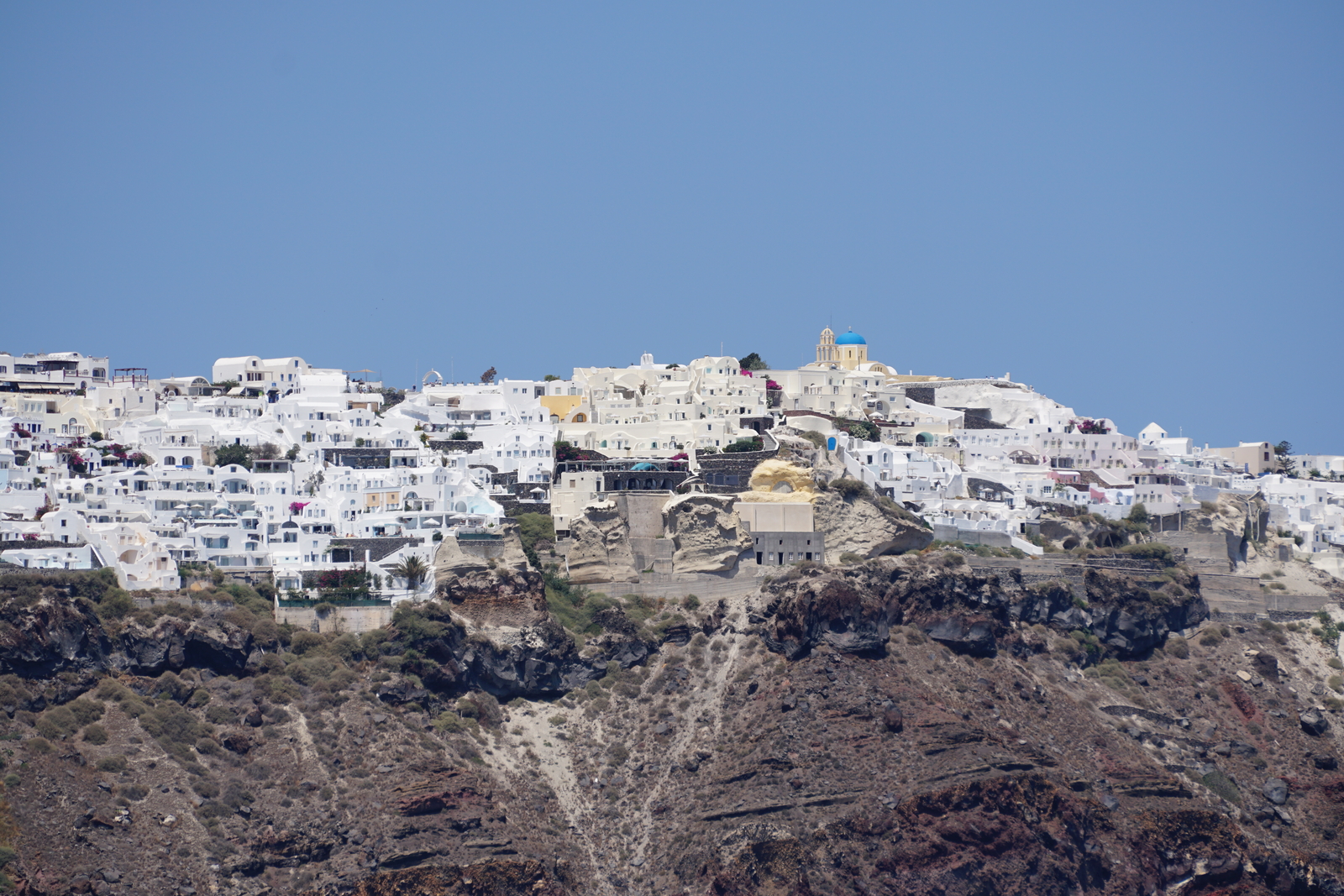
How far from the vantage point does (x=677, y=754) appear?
3056 inches

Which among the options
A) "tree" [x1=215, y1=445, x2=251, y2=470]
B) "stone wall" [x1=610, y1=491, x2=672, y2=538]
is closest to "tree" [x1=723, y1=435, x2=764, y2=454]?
"stone wall" [x1=610, y1=491, x2=672, y2=538]

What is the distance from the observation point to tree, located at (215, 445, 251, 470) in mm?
89938

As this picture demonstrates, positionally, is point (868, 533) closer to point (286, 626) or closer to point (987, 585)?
point (987, 585)

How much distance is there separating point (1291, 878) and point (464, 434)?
39.3 metres

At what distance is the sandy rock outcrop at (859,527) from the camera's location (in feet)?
285

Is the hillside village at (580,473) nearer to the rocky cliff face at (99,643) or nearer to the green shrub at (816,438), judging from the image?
the green shrub at (816,438)

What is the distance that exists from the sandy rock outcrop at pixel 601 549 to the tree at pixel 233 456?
13514mm

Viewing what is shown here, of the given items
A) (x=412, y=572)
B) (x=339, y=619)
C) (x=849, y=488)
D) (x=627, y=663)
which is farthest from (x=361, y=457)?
(x=849, y=488)

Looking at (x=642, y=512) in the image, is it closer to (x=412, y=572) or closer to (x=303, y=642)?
(x=412, y=572)

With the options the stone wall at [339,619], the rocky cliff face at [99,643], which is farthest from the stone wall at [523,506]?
the rocky cliff face at [99,643]

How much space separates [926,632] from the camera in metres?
82.9

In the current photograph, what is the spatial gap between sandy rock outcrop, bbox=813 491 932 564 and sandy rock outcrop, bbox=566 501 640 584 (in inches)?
285

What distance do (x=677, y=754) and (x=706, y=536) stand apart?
10.6 meters

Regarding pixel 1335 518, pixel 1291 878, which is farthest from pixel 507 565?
pixel 1335 518
